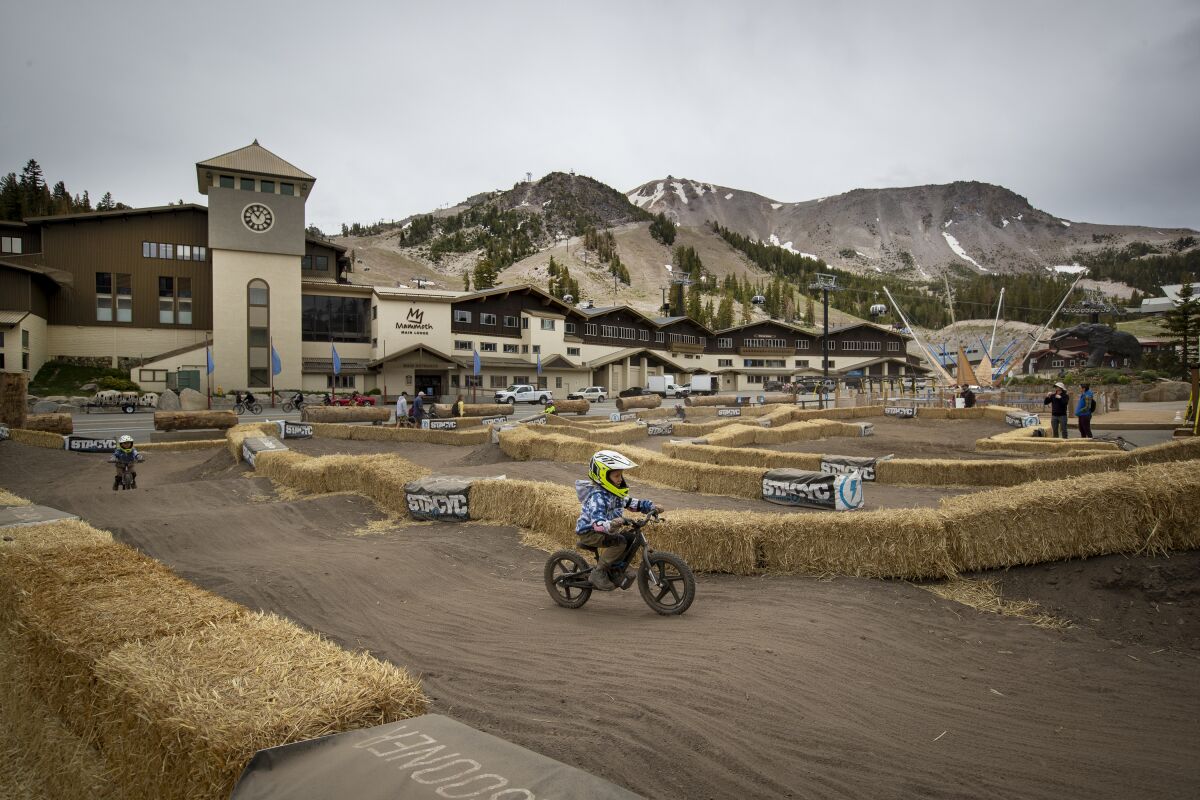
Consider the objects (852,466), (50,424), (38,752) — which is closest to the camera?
(38,752)

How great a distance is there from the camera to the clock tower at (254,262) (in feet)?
211

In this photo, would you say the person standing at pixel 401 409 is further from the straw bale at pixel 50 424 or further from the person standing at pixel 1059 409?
the person standing at pixel 1059 409

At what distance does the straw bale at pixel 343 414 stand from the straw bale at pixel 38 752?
3504 centimetres

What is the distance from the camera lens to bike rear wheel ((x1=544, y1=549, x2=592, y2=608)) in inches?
347

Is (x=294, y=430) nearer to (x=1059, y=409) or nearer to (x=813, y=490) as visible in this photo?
(x=813, y=490)

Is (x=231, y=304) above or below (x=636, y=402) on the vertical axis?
above

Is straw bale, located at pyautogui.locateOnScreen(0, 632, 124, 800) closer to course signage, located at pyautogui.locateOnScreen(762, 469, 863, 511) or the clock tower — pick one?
course signage, located at pyautogui.locateOnScreen(762, 469, 863, 511)

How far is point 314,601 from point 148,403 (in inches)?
2091

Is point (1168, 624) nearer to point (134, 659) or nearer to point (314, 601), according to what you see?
point (134, 659)

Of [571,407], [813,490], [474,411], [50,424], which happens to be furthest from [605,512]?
[571,407]

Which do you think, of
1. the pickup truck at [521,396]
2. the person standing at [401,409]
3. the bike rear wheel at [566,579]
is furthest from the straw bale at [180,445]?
the pickup truck at [521,396]

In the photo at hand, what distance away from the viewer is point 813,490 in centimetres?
1572

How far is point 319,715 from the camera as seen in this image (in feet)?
11.8

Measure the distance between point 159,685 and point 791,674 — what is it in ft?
17.0
